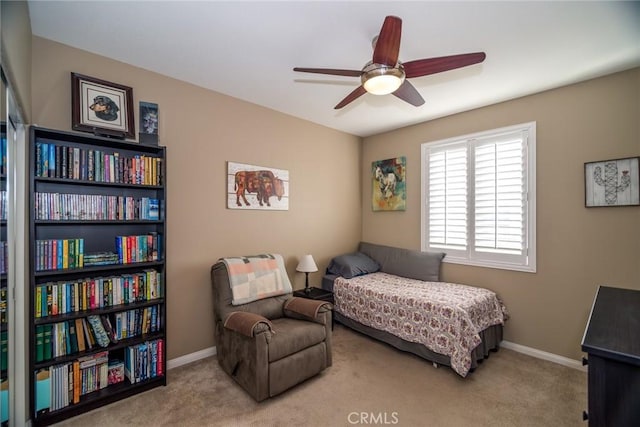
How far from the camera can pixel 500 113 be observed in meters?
3.19

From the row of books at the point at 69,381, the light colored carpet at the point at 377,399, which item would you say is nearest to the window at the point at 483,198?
the light colored carpet at the point at 377,399

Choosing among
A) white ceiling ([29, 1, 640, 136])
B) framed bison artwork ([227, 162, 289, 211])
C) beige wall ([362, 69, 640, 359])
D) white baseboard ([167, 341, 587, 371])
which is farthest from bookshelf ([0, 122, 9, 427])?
beige wall ([362, 69, 640, 359])

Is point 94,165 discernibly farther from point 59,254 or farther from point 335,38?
point 335,38

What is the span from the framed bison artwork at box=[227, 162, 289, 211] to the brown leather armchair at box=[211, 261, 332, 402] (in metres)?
0.80

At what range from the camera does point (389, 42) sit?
1601mm

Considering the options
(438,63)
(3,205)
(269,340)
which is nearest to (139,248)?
(3,205)

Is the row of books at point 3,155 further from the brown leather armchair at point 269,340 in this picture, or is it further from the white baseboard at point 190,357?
the white baseboard at point 190,357

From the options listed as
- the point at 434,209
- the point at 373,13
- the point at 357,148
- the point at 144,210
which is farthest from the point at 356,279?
the point at 373,13

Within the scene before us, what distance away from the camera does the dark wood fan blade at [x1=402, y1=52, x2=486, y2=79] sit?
1681 mm

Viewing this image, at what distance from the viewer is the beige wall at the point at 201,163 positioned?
219cm

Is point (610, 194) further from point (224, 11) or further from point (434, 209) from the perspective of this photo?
point (224, 11)

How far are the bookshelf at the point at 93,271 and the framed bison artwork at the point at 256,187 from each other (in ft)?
2.54

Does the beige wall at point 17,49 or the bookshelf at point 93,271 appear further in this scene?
the bookshelf at point 93,271

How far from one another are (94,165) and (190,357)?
6.27 feet
